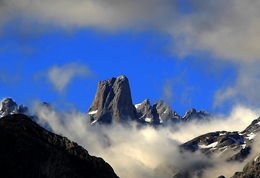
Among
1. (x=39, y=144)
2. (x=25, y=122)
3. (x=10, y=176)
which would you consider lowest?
(x=10, y=176)

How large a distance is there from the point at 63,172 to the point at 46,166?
341cm

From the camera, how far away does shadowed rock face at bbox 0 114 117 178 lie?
465 feet

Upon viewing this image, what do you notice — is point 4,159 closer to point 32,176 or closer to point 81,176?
point 32,176

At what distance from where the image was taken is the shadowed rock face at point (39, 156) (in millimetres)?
141775

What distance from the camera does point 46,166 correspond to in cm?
14525

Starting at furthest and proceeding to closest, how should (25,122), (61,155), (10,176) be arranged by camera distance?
(25,122) → (61,155) → (10,176)

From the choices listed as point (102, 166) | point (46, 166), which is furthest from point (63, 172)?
point (102, 166)

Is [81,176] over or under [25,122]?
under

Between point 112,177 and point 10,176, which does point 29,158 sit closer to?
point 10,176

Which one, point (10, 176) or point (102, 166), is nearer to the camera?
point (10, 176)

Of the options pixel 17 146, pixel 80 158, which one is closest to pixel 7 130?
pixel 17 146

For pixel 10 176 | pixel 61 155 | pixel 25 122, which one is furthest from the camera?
pixel 25 122

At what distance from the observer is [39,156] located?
146 metres

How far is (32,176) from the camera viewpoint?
142 m
